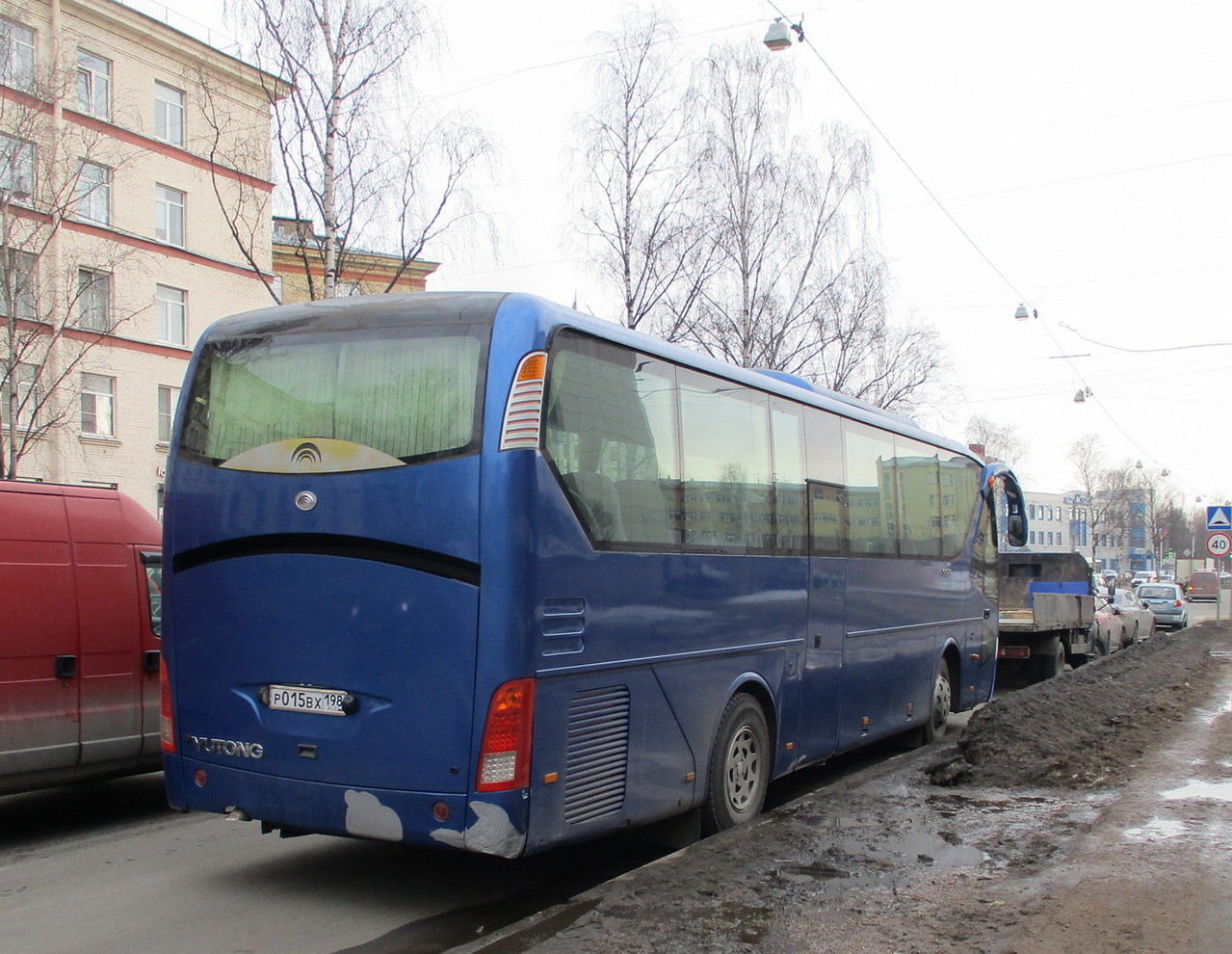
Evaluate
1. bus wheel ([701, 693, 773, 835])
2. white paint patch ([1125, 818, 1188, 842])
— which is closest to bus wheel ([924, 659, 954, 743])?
bus wheel ([701, 693, 773, 835])

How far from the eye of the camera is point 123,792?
9625mm

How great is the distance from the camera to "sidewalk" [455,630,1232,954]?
16.2 ft

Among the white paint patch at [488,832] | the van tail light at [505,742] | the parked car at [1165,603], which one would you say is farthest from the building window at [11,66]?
the parked car at [1165,603]

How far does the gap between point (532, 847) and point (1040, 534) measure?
5071 inches

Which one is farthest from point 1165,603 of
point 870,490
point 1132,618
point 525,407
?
point 525,407

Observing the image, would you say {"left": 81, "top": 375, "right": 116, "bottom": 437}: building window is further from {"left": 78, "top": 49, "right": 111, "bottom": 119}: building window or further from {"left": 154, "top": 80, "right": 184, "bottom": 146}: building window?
{"left": 154, "top": 80, "right": 184, "bottom": 146}: building window

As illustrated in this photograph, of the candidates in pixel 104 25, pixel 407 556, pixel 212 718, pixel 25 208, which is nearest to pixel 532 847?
pixel 407 556

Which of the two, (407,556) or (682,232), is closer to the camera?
(407,556)

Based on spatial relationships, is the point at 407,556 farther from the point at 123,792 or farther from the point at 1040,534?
the point at 1040,534

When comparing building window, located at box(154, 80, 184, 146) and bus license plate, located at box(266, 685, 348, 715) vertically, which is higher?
building window, located at box(154, 80, 184, 146)

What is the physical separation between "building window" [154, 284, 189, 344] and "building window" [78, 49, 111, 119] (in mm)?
4764

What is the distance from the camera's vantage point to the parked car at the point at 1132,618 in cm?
2787

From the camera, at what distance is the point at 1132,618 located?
94.4ft

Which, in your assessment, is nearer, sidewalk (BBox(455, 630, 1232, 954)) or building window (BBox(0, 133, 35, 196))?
sidewalk (BBox(455, 630, 1232, 954))
